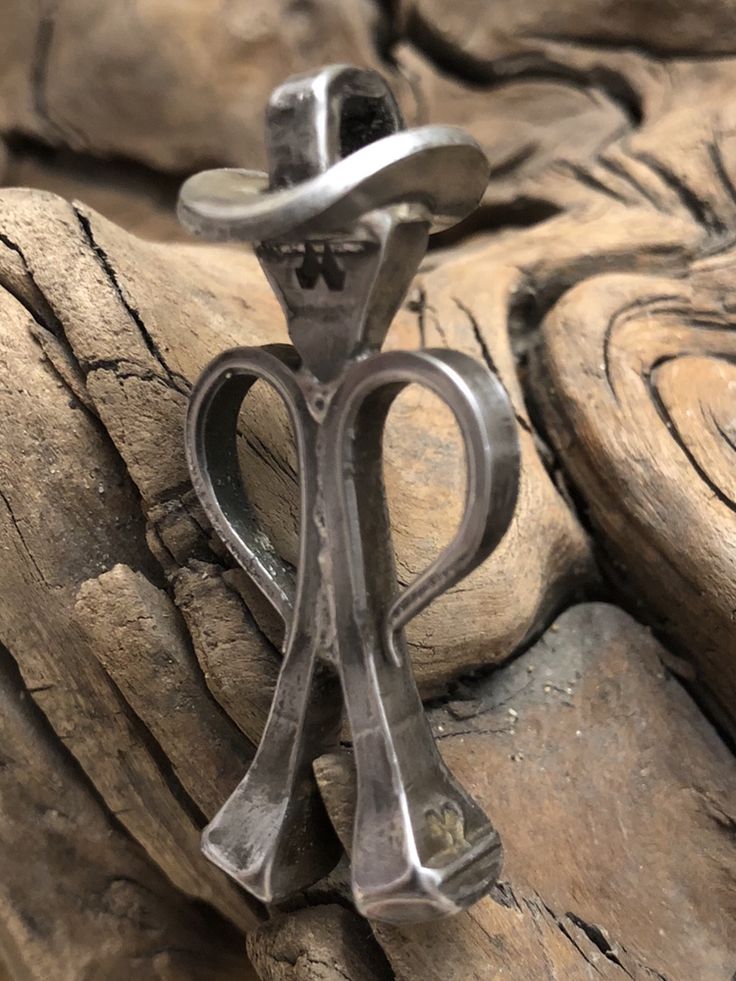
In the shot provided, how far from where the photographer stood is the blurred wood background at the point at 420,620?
72 centimetres

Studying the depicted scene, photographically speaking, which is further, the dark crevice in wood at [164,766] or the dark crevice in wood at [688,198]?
the dark crevice in wood at [688,198]

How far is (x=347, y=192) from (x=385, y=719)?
35 centimetres

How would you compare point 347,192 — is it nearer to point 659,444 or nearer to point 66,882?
point 659,444

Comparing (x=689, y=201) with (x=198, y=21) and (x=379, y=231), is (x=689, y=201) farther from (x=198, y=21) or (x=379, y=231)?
(x=198, y=21)

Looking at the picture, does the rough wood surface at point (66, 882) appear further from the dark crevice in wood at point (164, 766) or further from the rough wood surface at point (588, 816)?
the rough wood surface at point (588, 816)

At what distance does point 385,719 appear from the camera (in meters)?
0.62

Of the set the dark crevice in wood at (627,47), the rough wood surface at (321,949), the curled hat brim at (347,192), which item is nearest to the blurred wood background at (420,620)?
the rough wood surface at (321,949)

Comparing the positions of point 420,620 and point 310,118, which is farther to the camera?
point 420,620

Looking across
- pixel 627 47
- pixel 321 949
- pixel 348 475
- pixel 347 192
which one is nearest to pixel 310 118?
pixel 347 192

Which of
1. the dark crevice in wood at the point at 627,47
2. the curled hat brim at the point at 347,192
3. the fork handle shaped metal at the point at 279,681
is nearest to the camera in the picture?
the curled hat brim at the point at 347,192

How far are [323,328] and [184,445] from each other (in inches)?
7.7

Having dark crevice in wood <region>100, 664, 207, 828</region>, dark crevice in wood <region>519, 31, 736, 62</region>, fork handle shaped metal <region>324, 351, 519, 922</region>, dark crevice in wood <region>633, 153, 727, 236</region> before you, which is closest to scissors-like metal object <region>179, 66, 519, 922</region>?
fork handle shaped metal <region>324, 351, 519, 922</region>

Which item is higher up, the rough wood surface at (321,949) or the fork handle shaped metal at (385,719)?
the fork handle shaped metal at (385,719)

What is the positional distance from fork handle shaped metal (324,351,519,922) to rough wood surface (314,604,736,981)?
0.07 m
